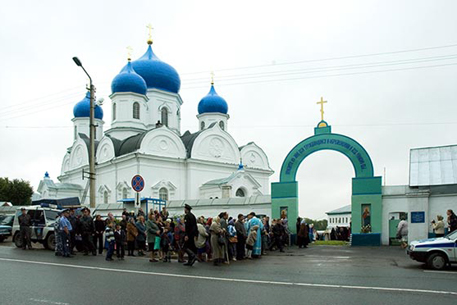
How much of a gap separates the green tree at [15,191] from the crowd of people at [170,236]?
3984cm

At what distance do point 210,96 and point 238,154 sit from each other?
8.06 m

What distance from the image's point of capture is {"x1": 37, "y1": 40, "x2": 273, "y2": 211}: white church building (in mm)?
37062

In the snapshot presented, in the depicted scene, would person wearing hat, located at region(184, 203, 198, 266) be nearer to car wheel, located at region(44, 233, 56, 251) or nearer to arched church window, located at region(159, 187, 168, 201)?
car wheel, located at region(44, 233, 56, 251)

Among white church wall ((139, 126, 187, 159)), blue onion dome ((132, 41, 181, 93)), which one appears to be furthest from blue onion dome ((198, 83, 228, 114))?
white church wall ((139, 126, 187, 159))

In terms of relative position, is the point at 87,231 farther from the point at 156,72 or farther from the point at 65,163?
the point at 65,163

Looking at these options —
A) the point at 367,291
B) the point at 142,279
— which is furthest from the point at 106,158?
the point at 367,291

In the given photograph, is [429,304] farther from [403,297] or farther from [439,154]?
[439,154]

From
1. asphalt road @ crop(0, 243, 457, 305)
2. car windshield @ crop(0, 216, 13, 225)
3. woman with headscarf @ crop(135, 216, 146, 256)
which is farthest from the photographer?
car windshield @ crop(0, 216, 13, 225)

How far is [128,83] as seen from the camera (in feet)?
135

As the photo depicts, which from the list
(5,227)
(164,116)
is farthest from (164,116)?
(5,227)

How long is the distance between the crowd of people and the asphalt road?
730mm

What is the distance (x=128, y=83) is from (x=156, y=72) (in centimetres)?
390

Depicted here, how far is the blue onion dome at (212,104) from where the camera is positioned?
4778cm

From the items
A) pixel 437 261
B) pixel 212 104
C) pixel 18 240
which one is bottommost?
pixel 18 240
